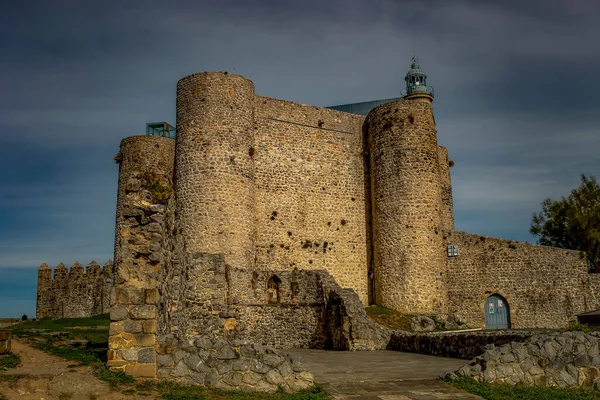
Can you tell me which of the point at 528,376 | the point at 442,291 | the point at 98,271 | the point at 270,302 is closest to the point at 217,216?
the point at 270,302

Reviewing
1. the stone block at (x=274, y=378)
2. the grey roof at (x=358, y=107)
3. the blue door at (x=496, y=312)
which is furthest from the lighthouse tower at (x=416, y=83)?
the stone block at (x=274, y=378)

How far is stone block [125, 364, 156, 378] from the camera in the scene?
388 inches

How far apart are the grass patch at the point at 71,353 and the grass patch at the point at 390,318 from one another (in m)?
16.2

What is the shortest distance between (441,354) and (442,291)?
558 inches

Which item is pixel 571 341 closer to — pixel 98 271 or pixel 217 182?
pixel 217 182

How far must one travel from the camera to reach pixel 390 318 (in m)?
27.5

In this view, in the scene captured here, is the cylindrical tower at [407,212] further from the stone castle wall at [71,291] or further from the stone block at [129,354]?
the stone block at [129,354]

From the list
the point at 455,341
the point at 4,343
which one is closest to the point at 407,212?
the point at 455,341

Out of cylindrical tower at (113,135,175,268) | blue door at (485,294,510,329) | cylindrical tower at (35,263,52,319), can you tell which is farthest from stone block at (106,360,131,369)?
cylindrical tower at (35,263,52,319)

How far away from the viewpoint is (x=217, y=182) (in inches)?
1080

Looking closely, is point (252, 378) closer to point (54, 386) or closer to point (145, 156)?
point (54, 386)

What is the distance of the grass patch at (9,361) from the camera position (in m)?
9.74

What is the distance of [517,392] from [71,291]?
34599mm

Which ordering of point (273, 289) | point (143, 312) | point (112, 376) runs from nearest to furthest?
point (112, 376) < point (143, 312) < point (273, 289)
